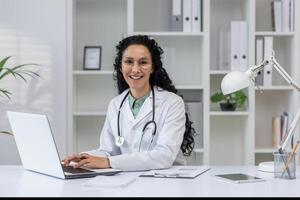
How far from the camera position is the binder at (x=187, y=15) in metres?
3.59

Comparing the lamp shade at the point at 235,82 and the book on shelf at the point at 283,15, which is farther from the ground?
the book on shelf at the point at 283,15

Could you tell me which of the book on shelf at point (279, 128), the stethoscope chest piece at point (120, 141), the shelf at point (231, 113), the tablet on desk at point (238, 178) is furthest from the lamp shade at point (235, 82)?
the book on shelf at point (279, 128)

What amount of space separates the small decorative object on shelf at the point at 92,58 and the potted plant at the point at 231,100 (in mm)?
889

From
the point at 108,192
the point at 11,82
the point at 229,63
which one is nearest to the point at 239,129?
the point at 229,63

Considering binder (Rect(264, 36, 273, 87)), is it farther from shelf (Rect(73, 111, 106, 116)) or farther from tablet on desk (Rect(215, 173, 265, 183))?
tablet on desk (Rect(215, 173, 265, 183))

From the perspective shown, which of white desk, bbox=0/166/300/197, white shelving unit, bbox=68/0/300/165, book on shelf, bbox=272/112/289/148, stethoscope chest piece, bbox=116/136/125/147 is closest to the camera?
white desk, bbox=0/166/300/197

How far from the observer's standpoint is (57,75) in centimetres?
358

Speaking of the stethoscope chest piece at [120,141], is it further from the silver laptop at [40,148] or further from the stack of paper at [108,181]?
the stack of paper at [108,181]

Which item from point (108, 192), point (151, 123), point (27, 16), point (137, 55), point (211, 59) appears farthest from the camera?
point (211, 59)

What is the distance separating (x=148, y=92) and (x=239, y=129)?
4.55 ft

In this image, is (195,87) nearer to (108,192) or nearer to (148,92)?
(148,92)

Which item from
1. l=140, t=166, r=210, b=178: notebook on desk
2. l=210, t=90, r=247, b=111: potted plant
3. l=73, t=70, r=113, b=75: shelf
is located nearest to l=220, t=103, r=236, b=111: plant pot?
l=210, t=90, r=247, b=111: potted plant

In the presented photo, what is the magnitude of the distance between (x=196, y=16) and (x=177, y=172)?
174 cm

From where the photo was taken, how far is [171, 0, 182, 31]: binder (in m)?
3.60
